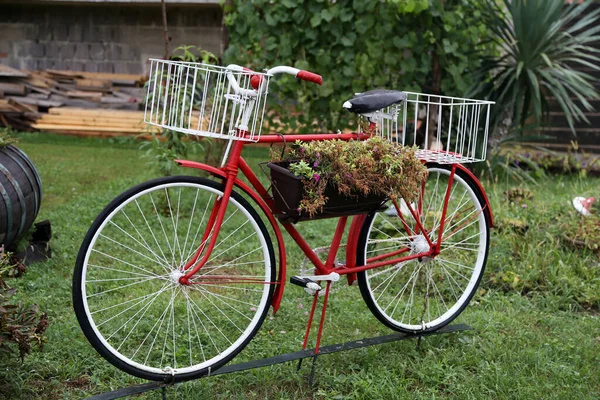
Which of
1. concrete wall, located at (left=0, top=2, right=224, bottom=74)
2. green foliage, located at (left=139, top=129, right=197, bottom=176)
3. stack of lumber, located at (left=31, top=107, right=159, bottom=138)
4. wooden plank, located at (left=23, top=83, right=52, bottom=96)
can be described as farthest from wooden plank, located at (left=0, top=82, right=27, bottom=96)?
green foliage, located at (left=139, top=129, right=197, bottom=176)

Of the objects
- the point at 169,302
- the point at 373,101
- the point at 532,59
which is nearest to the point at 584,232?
the point at 373,101

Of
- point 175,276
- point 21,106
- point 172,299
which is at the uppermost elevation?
point 21,106

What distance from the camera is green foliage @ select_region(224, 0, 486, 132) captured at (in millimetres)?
6645

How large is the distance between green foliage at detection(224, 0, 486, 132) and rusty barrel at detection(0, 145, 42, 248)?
3.21m

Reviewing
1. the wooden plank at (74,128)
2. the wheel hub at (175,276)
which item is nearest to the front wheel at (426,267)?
the wheel hub at (175,276)

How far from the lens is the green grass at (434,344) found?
281 centimetres

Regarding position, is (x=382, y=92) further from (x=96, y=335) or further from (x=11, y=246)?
(x=11, y=246)

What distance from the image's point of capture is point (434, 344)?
3.29m

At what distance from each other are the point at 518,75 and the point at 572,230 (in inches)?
97.4

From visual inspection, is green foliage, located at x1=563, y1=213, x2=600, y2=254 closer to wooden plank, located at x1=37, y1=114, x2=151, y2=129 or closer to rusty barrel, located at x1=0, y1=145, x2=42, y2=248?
rusty barrel, located at x1=0, y1=145, x2=42, y2=248

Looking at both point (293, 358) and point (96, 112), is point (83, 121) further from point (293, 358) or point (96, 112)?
point (293, 358)

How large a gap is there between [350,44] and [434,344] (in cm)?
404

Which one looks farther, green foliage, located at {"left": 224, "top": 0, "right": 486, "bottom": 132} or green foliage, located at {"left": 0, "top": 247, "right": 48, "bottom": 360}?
green foliage, located at {"left": 224, "top": 0, "right": 486, "bottom": 132}

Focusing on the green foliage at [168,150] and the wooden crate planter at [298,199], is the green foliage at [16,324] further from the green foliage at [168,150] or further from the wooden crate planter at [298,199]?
the green foliage at [168,150]
